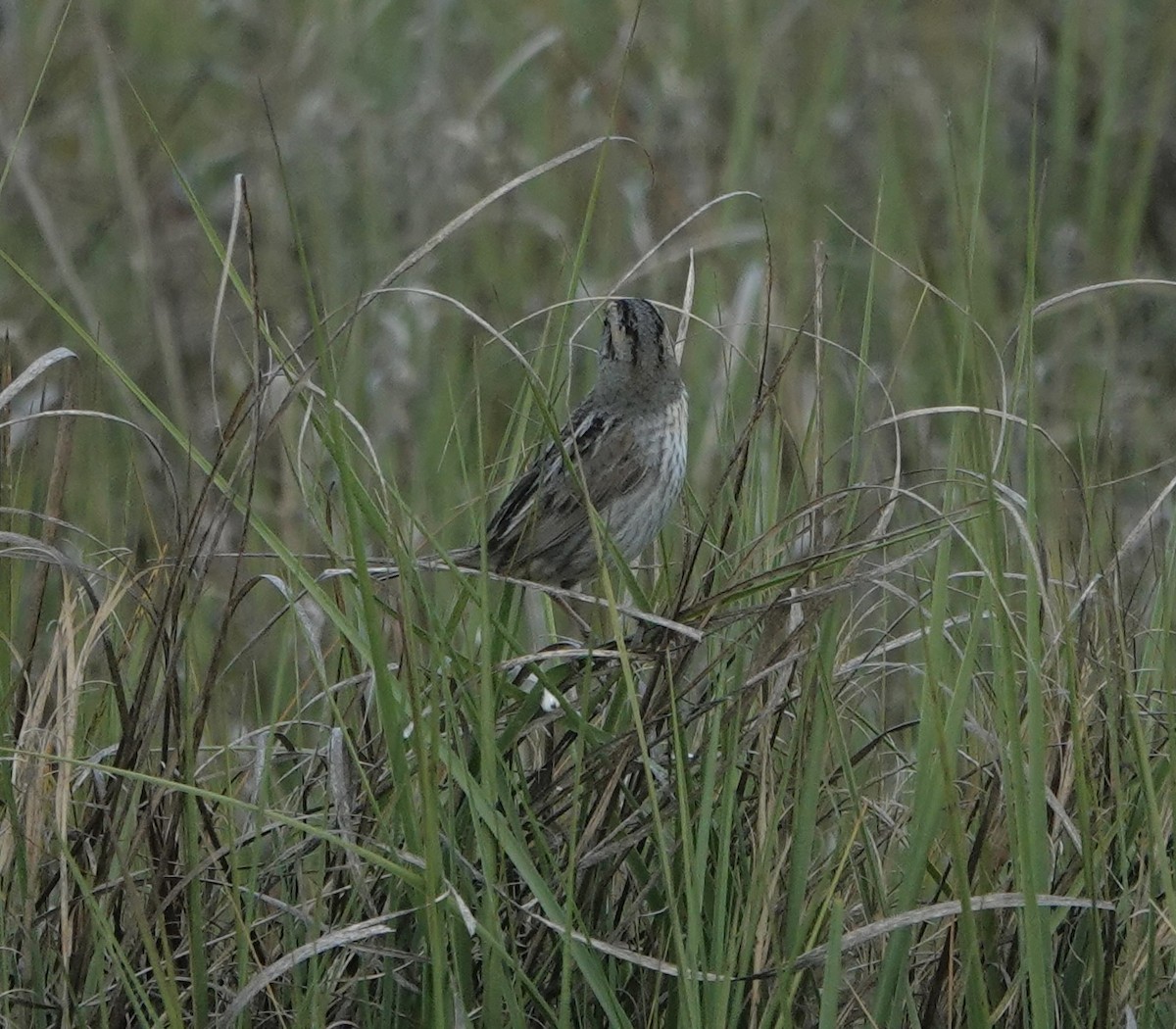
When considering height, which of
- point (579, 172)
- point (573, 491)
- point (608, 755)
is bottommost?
point (579, 172)

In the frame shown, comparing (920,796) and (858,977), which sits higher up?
(920,796)

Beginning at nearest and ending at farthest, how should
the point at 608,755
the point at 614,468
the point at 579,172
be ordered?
the point at 608,755 < the point at 614,468 < the point at 579,172

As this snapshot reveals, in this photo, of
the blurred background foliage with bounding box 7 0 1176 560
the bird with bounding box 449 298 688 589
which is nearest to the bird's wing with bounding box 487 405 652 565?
the bird with bounding box 449 298 688 589

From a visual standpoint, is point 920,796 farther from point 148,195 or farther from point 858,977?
point 148,195

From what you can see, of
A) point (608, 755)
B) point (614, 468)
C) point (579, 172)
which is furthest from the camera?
point (579, 172)

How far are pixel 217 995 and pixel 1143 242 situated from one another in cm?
467

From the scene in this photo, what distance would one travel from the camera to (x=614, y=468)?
3482 millimetres

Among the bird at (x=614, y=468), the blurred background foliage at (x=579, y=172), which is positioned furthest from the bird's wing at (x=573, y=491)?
the blurred background foliage at (x=579, y=172)

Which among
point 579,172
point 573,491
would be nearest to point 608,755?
point 573,491

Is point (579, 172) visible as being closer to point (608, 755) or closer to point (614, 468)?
point (614, 468)

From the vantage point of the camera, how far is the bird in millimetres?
3363

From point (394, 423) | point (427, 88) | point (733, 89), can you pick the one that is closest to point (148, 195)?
point (427, 88)

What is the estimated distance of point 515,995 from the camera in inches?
91.0

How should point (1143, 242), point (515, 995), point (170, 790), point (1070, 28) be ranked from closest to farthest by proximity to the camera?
point (515, 995), point (170, 790), point (1070, 28), point (1143, 242)
